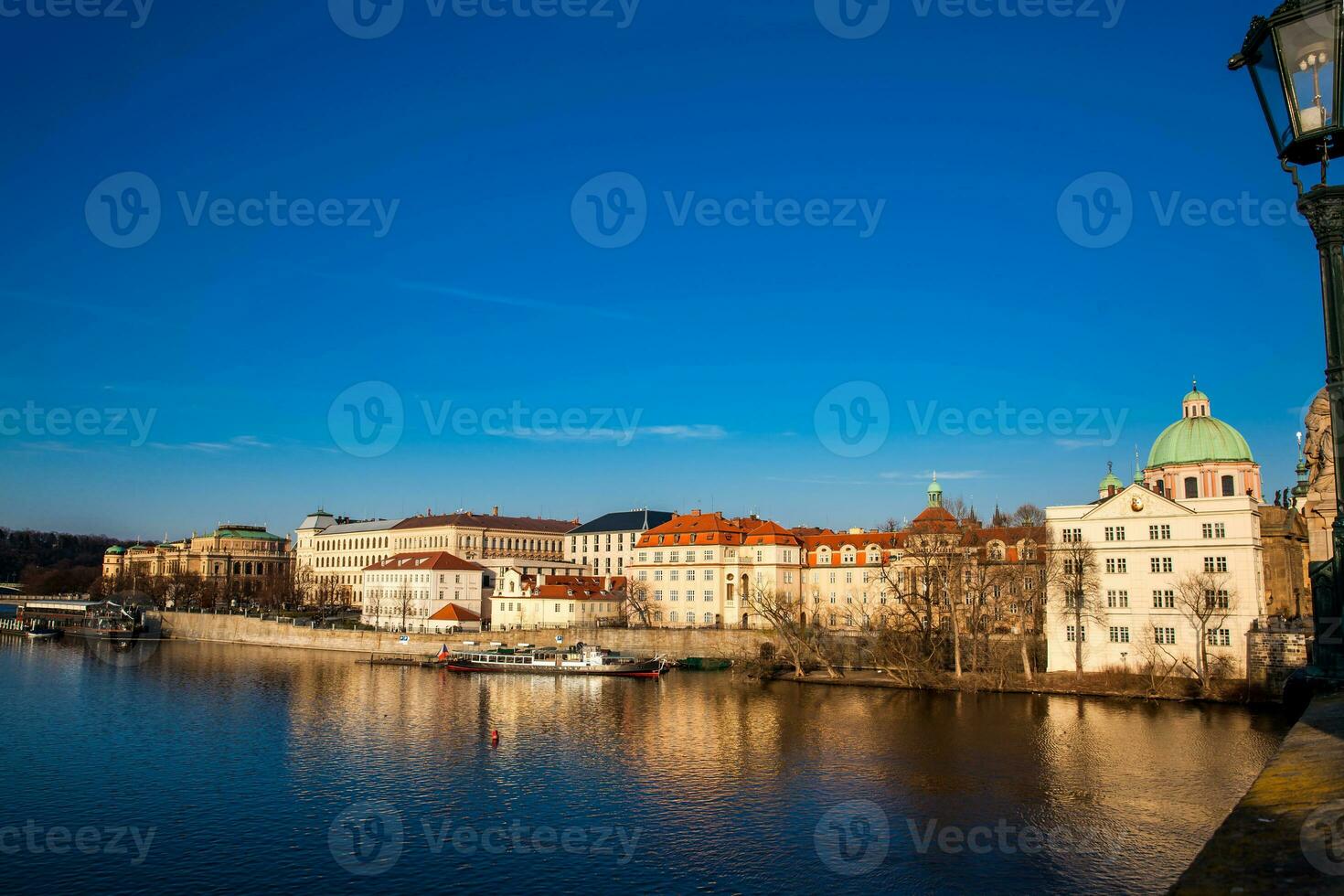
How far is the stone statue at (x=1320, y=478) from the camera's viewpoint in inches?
464

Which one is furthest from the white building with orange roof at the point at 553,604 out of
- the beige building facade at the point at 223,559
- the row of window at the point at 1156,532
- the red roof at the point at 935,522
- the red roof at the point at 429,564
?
the beige building facade at the point at 223,559

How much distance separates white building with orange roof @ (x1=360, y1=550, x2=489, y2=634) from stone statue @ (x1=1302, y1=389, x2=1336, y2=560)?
102128 mm

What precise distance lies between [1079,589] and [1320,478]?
182 ft

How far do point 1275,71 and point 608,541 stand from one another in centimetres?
13820

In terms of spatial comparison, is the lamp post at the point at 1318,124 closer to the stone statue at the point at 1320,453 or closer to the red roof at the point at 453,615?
the stone statue at the point at 1320,453

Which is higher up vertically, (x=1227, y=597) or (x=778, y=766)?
(x=1227, y=597)

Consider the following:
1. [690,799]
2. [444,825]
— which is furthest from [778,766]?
[444,825]

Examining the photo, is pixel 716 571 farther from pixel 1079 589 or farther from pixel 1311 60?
pixel 1311 60

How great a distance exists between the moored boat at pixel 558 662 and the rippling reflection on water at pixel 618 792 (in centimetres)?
1772

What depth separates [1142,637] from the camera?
202 feet

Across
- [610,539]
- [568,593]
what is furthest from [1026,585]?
[610,539]

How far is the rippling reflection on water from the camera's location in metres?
28.1

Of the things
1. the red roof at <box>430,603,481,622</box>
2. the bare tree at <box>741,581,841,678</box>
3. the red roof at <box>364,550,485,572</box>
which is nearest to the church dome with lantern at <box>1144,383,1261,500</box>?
the bare tree at <box>741,581,841,678</box>

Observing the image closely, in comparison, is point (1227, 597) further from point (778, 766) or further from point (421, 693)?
point (421, 693)
